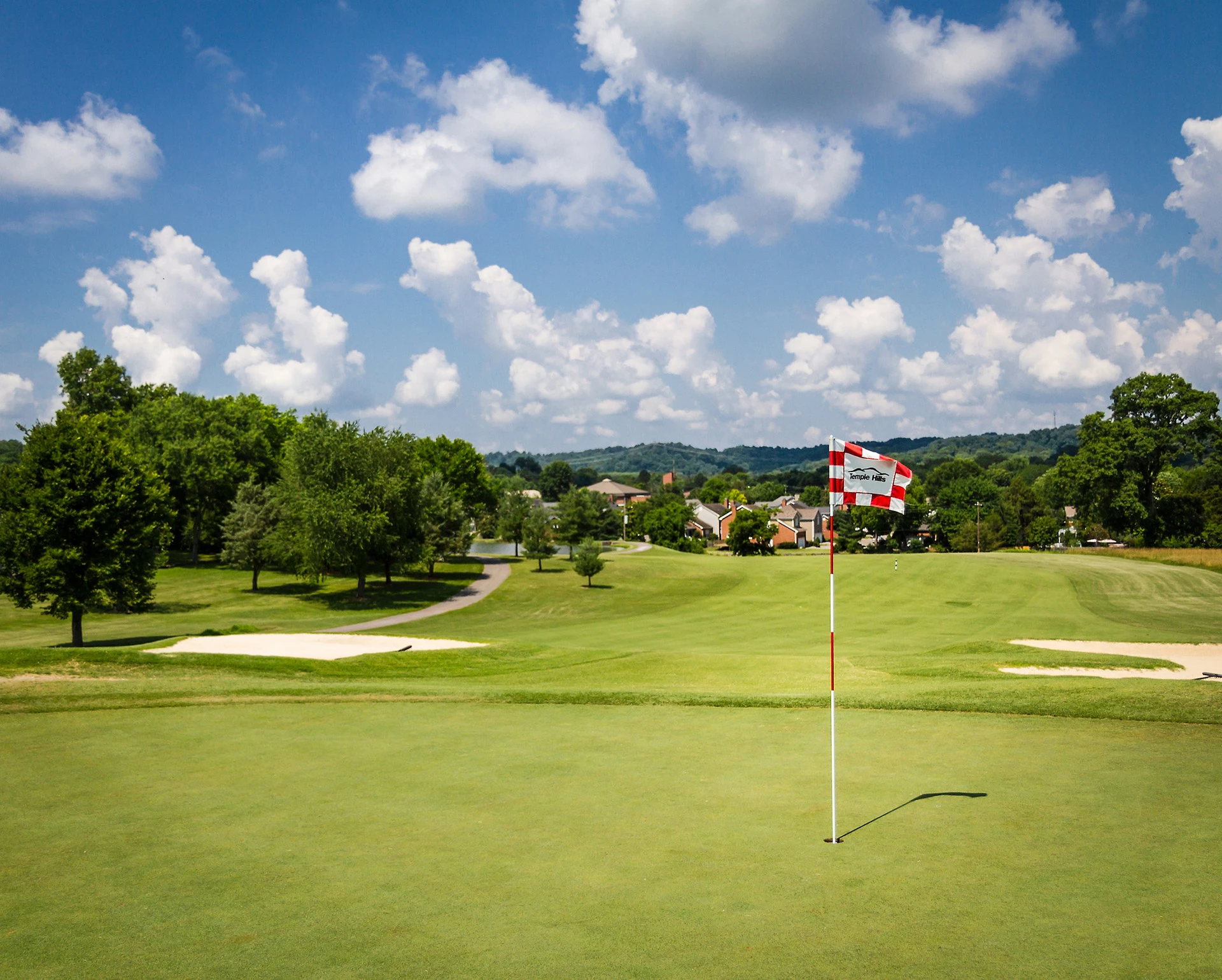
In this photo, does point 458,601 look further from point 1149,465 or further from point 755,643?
point 1149,465

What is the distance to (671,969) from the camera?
5426 mm

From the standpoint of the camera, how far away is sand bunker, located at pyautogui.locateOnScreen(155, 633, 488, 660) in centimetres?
2709

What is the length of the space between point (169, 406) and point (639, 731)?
229 feet

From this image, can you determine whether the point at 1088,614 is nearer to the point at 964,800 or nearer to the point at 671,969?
the point at 964,800

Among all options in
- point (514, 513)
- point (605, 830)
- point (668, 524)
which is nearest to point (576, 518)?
point (514, 513)

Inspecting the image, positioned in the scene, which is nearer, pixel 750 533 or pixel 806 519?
pixel 750 533

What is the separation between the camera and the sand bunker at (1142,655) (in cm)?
2127

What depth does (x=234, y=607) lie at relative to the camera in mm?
49688

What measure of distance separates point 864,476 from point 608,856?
5.49 m

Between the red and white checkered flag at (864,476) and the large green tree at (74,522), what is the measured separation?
102ft

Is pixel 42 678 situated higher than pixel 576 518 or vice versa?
pixel 576 518

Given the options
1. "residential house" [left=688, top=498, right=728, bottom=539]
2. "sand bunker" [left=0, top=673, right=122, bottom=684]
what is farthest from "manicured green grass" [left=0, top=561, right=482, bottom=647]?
"residential house" [left=688, top=498, right=728, bottom=539]

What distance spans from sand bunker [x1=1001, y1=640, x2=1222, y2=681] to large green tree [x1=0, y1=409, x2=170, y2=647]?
32431mm

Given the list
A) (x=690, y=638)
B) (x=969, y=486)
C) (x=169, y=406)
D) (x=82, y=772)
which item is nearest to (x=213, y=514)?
(x=169, y=406)
